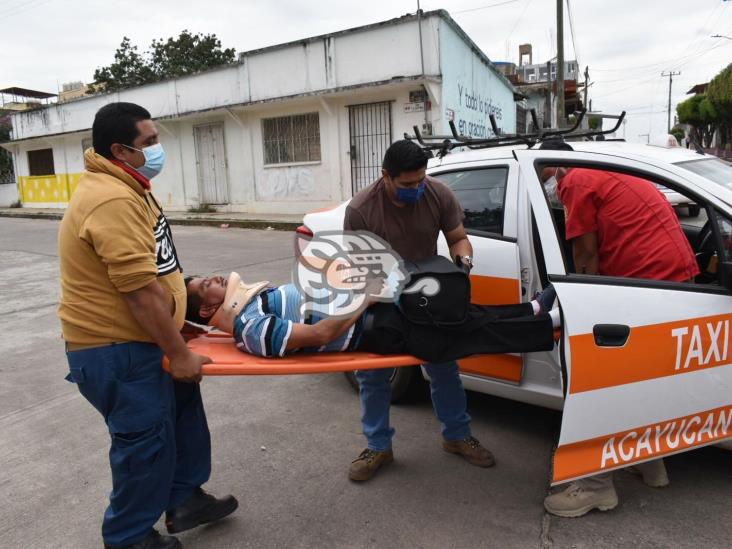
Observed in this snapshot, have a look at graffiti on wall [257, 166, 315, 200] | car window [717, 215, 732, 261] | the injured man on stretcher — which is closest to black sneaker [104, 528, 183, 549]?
the injured man on stretcher

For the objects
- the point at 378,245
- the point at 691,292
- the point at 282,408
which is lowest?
the point at 282,408

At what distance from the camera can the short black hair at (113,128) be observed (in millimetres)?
2049

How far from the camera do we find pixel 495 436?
3.25 meters

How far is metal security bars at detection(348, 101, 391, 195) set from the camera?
529 inches

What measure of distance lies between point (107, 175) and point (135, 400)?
0.83m

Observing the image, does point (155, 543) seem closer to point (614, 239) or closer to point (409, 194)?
point (409, 194)

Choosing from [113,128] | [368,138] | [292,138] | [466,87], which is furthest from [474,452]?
[292,138]

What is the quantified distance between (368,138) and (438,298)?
469 inches

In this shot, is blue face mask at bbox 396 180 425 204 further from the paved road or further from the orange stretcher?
the paved road

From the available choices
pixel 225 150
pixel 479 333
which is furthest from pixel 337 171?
pixel 479 333

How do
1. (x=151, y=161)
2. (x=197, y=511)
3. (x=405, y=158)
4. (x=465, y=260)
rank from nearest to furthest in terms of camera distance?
(x=151, y=161) → (x=197, y=511) → (x=405, y=158) → (x=465, y=260)

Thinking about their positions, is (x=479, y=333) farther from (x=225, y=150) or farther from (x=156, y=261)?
(x=225, y=150)

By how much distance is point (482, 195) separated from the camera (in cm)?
329

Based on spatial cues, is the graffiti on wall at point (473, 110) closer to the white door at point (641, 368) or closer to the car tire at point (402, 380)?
the car tire at point (402, 380)
